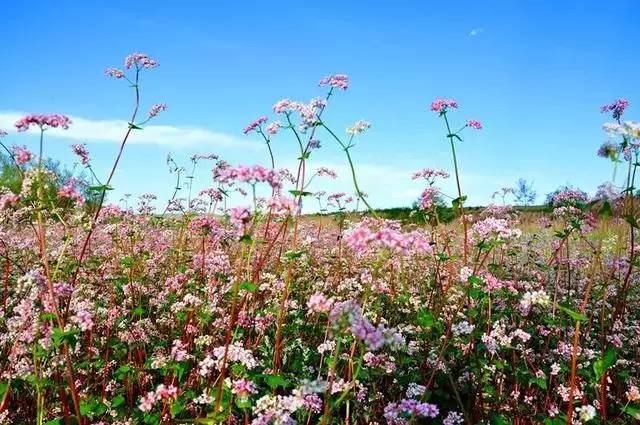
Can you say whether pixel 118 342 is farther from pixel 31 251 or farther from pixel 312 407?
pixel 31 251

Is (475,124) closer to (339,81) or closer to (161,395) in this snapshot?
(339,81)

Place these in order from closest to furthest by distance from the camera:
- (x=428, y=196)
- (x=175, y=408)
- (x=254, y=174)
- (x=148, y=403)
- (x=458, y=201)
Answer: (x=254, y=174), (x=148, y=403), (x=175, y=408), (x=458, y=201), (x=428, y=196)

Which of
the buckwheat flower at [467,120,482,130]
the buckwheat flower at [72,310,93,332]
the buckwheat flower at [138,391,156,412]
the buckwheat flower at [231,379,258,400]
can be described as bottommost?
the buckwheat flower at [138,391,156,412]

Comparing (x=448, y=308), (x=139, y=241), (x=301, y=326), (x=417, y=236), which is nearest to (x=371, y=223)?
(x=448, y=308)

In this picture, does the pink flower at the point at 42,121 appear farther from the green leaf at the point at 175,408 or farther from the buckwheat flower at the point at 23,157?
the green leaf at the point at 175,408

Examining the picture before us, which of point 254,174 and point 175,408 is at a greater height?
point 254,174

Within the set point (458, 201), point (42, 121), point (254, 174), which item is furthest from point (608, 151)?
point (42, 121)

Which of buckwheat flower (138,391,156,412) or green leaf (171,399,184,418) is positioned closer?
buckwheat flower (138,391,156,412)

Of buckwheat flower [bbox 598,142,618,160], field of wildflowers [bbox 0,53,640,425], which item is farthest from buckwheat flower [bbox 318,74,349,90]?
buckwheat flower [bbox 598,142,618,160]

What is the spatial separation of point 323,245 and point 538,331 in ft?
19.0

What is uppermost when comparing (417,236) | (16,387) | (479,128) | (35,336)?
(479,128)

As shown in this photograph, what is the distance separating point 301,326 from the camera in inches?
241

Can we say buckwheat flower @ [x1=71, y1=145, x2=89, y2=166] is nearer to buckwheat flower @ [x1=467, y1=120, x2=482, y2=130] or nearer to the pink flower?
the pink flower

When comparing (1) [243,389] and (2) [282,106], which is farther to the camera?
(2) [282,106]
